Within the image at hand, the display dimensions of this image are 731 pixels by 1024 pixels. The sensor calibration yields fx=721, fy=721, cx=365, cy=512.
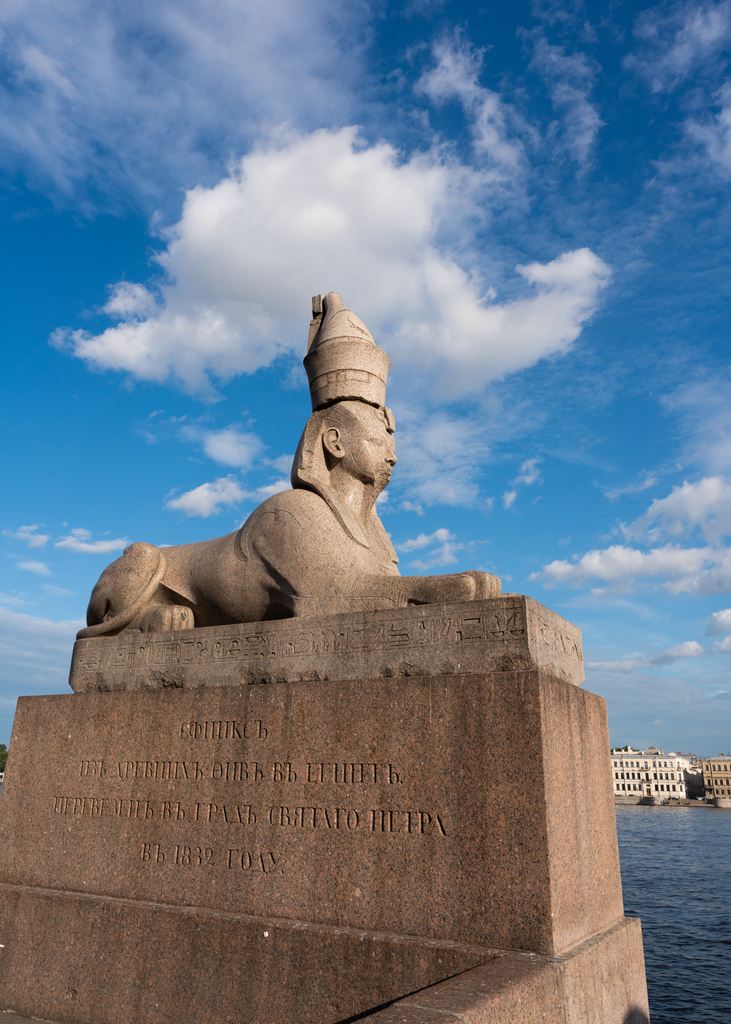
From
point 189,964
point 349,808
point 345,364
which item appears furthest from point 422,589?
point 189,964

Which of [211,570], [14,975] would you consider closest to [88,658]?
[211,570]

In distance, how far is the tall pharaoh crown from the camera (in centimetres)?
570

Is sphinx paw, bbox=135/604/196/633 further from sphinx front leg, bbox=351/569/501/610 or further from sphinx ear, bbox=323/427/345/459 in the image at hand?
sphinx ear, bbox=323/427/345/459

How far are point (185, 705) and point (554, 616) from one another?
8.03 ft

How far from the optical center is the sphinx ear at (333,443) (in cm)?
548

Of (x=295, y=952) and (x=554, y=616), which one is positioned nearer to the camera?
(x=295, y=952)

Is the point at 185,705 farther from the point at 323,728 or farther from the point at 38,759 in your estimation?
the point at 38,759

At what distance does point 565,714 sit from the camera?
397cm

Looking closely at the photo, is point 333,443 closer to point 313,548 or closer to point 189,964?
point 313,548

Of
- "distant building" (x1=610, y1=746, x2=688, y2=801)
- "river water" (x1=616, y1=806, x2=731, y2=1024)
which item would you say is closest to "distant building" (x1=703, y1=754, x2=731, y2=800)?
"distant building" (x1=610, y1=746, x2=688, y2=801)

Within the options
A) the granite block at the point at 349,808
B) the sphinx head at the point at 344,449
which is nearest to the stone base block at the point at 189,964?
the granite block at the point at 349,808

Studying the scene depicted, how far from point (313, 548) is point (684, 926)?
13886mm

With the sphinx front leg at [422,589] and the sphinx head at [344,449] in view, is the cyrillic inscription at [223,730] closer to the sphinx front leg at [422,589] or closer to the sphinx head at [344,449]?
the sphinx front leg at [422,589]

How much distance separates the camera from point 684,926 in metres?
14.2
